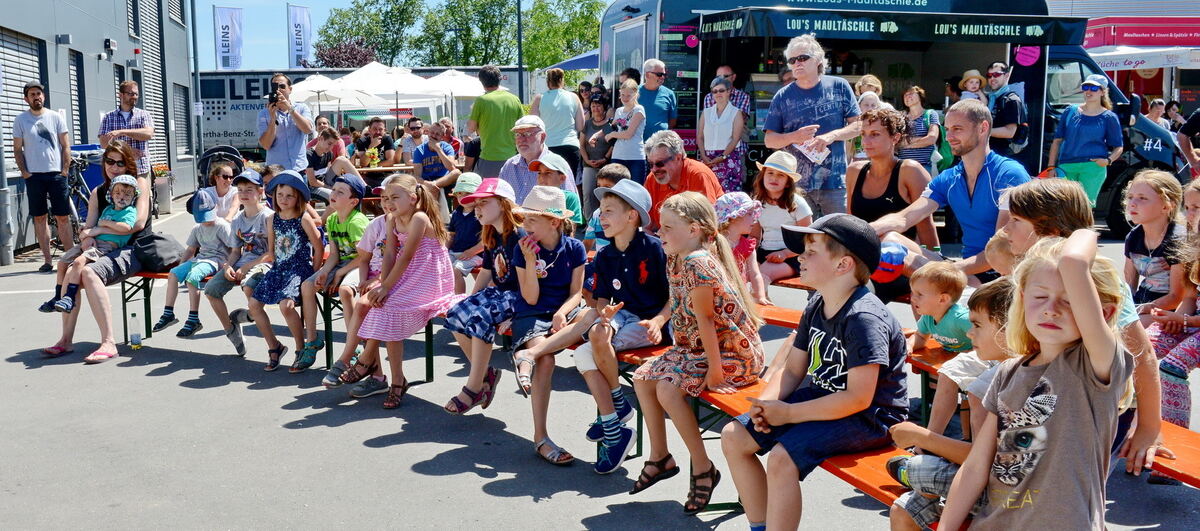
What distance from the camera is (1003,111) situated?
1088 centimetres

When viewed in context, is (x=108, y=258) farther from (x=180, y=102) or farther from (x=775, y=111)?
(x=180, y=102)

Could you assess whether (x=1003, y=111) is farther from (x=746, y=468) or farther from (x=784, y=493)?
(x=784, y=493)

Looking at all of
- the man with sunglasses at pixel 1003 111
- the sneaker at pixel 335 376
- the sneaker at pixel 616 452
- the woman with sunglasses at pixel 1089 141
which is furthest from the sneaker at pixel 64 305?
the woman with sunglasses at pixel 1089 141

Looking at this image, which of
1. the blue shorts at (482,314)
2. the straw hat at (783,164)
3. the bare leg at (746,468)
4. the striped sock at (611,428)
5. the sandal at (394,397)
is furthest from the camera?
the straw hat at (783,164)

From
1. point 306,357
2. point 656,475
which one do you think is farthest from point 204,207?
point 656,475

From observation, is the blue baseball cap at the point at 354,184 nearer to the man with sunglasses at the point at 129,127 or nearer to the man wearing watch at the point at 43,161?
the man with sunglasses at the point at 129,127

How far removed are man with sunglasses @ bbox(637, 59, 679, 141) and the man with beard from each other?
11.4 ft

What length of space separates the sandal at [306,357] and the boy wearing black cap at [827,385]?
398cm

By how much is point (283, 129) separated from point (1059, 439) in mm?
9246

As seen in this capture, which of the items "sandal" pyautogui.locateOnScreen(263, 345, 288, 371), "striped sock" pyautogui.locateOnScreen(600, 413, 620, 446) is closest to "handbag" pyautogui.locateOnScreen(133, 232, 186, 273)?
"sandal" pyautogui.locateOnScreen(263, 345, 288, 371)

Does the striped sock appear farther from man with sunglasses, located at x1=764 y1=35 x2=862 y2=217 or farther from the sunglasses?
the sunglasses

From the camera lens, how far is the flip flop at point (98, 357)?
23.5 ft

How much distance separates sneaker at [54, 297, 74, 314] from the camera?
734 cm

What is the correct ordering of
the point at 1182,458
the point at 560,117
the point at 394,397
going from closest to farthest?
the point at 1182,458, the point at 394,397, the point at 560,117
